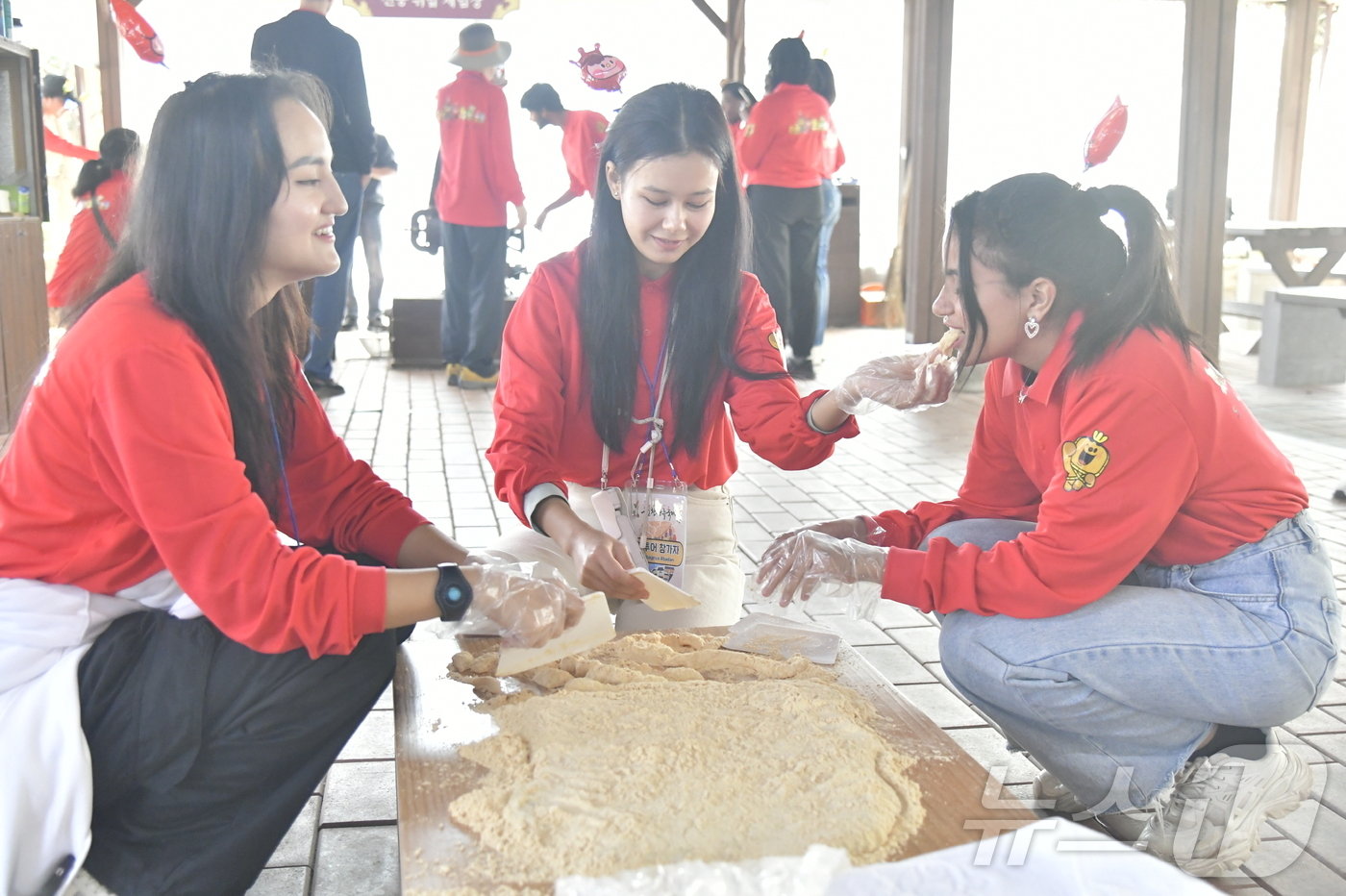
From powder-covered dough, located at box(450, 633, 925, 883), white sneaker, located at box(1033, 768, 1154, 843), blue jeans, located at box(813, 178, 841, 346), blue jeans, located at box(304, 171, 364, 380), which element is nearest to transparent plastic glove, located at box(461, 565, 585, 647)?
powder-covered dough, located at box(450, 633, 925, 883)

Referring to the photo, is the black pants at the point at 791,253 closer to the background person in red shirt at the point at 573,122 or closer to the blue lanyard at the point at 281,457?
the background person in red shirt at the point at 573,122

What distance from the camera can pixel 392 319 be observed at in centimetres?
716

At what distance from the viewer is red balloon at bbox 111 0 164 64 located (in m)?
5.53

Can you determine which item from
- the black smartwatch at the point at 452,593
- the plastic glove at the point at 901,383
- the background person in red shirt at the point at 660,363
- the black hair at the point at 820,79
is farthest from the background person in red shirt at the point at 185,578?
the black hair at the point at 820,79

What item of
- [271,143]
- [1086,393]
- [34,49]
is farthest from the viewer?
[34,49]

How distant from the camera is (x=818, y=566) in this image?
178 centimetres

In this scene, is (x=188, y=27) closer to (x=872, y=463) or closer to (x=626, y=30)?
(x=626, y=30)

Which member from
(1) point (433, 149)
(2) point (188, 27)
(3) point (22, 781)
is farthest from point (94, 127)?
(3) point (22, 781)

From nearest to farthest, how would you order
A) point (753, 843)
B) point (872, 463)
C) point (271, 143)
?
point (753, 843), point (271, 143), point (872, 463)

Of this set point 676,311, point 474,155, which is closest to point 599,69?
point 474,155

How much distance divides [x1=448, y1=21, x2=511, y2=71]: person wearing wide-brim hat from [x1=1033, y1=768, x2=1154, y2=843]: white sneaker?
5084 mm

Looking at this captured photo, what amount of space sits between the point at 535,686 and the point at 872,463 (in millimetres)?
3174

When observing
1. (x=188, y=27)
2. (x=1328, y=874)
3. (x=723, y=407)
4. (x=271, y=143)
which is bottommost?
(x=1328, y=874)

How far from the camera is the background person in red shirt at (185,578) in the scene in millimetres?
1375
